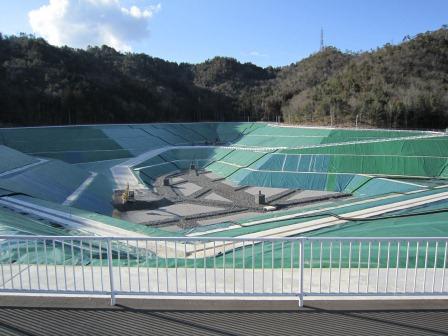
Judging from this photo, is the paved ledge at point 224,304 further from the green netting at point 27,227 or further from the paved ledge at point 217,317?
the green netting at point 27,227

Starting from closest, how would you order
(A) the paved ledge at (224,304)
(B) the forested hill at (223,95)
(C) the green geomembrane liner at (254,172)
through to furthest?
(A) the paved ledge at (224,304) → (C) the green geomembrane liner at (254,172) → (B) the forested hill at (223,95)

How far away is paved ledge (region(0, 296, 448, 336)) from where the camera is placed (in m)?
4.22

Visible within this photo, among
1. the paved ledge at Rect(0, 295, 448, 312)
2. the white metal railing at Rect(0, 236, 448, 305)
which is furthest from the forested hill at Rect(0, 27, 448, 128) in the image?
the paved ledge at Rect(0, 295, 448, 312)

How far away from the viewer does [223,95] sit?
85062 millimetres

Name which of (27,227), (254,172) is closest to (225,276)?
(27,227)

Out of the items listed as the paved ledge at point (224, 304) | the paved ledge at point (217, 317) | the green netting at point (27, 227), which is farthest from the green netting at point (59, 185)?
the paved ledge at point (217, 317)

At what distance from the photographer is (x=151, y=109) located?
231 ft

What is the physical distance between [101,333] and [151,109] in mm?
68602

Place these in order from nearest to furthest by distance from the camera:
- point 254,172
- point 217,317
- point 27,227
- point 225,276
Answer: point 217,317
point 225,276
point 27,227
point 254,172

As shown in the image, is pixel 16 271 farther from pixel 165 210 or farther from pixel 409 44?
pixel 409 44

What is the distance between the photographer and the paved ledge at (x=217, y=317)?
13.9ft

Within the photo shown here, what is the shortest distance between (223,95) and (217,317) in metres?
82.7

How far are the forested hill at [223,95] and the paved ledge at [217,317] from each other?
4619 cm

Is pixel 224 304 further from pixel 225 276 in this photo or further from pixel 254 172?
pixel 254 172
